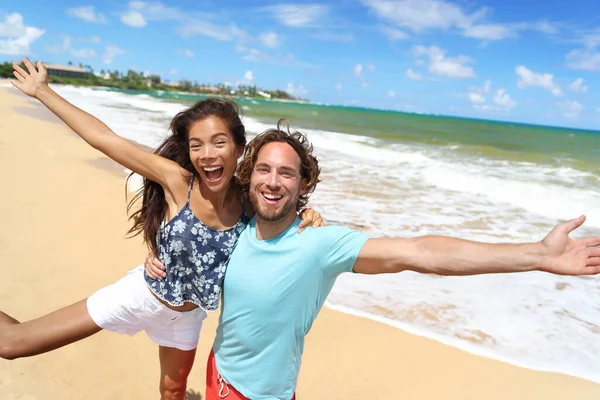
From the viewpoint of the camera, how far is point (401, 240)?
2094 mm

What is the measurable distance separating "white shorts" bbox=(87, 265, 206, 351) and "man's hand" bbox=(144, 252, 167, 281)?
0.11 metres

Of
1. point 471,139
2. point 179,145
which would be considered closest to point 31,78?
point 179,145

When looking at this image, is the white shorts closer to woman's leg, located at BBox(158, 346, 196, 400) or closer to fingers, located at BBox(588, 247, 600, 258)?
woman's leg, located at BBox(158, 346, 196, 400)

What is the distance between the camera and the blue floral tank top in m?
2.33

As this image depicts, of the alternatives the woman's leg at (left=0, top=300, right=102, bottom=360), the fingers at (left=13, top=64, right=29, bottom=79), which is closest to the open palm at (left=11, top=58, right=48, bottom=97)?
the fingers at (left=13, top=64, right=29, bottom=79)

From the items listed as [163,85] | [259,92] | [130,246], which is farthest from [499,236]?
[259,92]

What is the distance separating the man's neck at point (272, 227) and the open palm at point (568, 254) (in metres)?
1.13

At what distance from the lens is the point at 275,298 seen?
209 cm

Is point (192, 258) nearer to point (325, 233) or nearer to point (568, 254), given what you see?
point (325, 233)

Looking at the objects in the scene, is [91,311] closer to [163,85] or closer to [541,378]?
[541,378]

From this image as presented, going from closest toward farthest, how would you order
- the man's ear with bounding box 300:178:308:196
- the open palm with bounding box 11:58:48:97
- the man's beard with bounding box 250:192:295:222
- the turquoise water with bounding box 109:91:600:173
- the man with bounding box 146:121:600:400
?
the man with bounding box 146:121:600:400
the man's beard with bounding box 250:192:295:222
the man's ear with bounding box 300:178:308:196
the open palm with bounding box 11:58:48:97
the turquoise water with bounding box 109:91:600:173

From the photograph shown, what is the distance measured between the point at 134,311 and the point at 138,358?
151 centimetres

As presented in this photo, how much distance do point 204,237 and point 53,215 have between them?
215 inches

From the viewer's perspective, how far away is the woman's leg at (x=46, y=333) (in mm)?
2473
